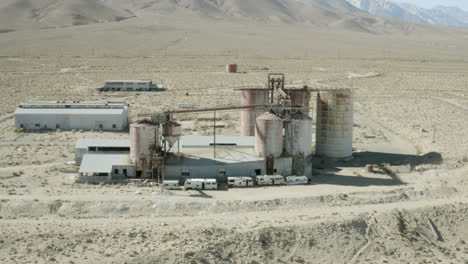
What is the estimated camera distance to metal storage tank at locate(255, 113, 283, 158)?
36156 millimetres

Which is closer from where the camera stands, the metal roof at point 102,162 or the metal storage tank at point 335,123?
the metal roof at point 102,162

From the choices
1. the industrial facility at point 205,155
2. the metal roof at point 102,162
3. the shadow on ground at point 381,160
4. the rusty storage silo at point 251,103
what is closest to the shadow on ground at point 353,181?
the industrial facility at point 205,155

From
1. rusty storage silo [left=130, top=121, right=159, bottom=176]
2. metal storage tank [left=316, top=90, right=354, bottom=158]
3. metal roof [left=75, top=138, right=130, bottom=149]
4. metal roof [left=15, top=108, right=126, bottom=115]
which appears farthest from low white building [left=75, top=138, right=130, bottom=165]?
metal storage tank [left=316, top=90, right=354, bottom=158]

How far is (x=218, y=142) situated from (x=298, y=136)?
6.23 metres

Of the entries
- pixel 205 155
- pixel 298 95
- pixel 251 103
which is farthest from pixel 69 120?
pixel 298 95

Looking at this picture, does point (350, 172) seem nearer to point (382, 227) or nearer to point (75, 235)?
point (382, 227)

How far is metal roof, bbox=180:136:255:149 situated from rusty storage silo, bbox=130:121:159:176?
14.5 ft

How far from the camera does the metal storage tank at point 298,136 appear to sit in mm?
36625

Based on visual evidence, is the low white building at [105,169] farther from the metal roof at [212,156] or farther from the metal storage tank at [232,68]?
the metal storage tank at [232,68]

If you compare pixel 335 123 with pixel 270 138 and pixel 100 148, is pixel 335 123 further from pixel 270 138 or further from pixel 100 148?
pixel 100 148

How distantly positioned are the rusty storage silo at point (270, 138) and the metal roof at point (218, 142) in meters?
3.42

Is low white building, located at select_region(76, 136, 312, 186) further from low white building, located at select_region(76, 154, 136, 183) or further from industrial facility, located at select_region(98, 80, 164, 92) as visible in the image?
industrial facility, located at select_region(98, 80, 164, 92)

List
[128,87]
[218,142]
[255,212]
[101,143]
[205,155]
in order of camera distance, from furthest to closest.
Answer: [128,87], [218,142], [101,143], [205,155], [255,212]

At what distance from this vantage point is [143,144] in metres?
35.1
